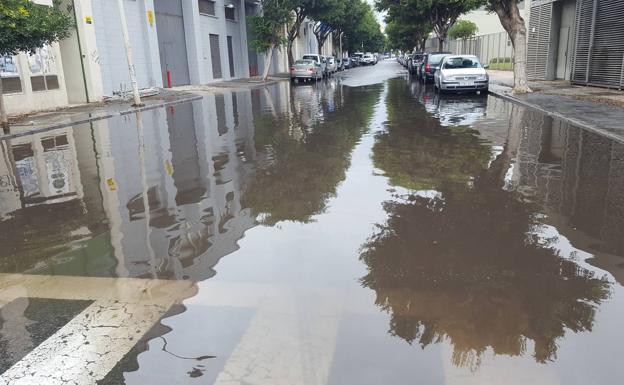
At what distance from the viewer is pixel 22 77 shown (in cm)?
2050

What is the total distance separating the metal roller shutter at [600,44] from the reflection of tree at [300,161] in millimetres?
11241

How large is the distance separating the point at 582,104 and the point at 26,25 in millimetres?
16618

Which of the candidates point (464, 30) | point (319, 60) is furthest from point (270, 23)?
point (464, 30)

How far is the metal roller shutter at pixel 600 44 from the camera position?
21.9 m

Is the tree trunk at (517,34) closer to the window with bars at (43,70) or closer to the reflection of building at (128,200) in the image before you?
the reflection of building at (128,200)

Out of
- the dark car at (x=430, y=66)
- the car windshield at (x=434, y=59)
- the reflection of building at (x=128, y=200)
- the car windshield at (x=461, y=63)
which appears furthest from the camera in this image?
the car windshield at (x=434, y=59)

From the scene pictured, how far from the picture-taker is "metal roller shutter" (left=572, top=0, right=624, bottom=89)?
21.9 meters

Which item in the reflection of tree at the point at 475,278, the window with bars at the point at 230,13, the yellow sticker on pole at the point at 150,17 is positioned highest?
the window with bars at the point at 230,13

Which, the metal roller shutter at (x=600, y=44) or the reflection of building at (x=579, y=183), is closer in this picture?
the reflection of building at (x=579, y=183)

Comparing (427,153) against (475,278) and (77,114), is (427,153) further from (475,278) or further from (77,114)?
(77,114)

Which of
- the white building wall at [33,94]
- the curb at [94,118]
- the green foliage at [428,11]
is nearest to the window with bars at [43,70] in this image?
the white building wall at [33,94]

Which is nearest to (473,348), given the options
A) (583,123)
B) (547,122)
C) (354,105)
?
(583,123)

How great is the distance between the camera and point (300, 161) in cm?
1012

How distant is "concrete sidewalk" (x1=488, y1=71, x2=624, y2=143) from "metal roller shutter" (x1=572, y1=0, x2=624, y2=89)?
0.65 meters
